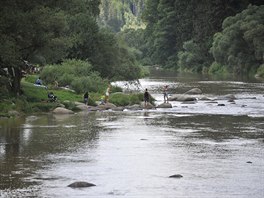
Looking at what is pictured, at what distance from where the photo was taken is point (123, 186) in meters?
26.3

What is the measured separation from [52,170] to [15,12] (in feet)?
83.8

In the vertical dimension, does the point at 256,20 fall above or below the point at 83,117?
above

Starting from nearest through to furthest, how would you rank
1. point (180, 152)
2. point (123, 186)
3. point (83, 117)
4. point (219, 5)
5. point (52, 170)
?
1. point (123, 186)
2. point (52, 170)
3. point (180, 152)
4. point (83, 117)
5. point (219, 5)

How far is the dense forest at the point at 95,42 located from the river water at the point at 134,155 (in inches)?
247

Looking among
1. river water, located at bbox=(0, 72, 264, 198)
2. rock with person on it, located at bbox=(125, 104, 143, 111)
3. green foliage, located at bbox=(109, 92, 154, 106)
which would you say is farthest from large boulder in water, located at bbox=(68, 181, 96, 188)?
green foliage, located at bbox=(109, 92, 154, 106)

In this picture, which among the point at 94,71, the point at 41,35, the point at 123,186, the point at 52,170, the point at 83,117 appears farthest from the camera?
the point at 94,71

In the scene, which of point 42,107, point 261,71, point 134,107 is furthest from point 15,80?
point 261,71

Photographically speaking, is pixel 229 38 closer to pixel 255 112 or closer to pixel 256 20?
pixel 256 20

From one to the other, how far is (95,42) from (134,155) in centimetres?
4486

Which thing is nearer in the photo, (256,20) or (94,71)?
(94,71)

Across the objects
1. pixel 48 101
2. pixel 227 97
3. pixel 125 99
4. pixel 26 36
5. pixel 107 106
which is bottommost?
pixel 227 97

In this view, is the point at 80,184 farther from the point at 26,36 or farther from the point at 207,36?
the point at 207,36

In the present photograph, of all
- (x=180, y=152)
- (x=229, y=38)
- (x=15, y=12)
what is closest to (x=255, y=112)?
(x=15, y=12)

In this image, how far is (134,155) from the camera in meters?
33.3
